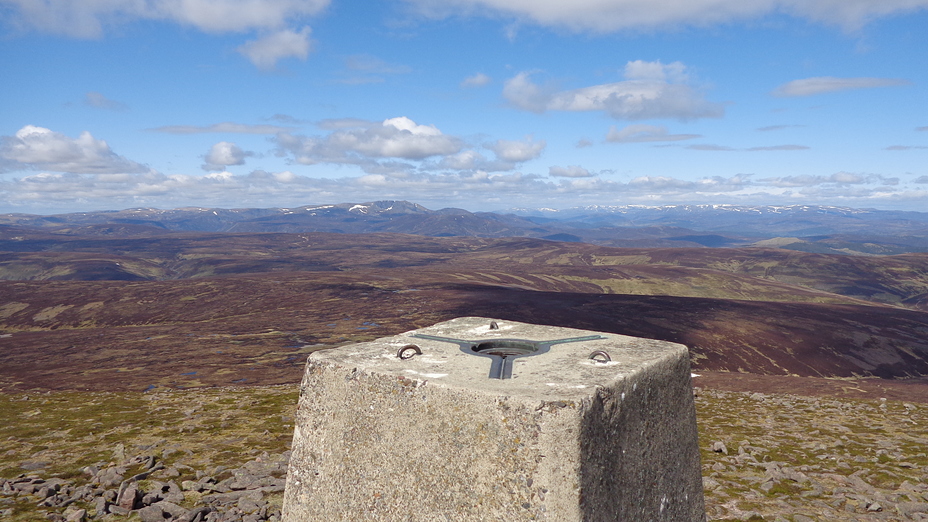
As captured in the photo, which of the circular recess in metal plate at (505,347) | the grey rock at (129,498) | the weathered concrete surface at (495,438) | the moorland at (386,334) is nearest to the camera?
the weathered concrete surface at (495,438)

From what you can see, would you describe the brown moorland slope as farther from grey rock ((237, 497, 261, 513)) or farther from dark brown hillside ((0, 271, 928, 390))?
grey rock ((237, 497, 261, 513))

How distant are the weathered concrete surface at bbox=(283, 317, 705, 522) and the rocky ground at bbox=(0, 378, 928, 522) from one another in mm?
4108

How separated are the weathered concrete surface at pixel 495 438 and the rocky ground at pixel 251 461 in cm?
411

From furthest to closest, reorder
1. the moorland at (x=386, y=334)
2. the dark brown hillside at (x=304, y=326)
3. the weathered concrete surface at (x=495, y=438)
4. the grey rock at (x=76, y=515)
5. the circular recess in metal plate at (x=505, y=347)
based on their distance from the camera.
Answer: the dark brown hillside at (x=304, y=326) < the moorland at (x=386, y=334) < the grey rock at (x=76, y=515) < the circular recess in metal plate at (x=505, y=347) < the weathered concrete surface at (x=495, y=438)

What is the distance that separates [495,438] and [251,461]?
1063cm

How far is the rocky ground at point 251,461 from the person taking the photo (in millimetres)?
10805


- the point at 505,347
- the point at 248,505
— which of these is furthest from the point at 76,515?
the point at 505,347

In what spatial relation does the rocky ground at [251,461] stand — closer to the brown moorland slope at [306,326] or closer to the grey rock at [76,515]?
the grey rock at [76,515]

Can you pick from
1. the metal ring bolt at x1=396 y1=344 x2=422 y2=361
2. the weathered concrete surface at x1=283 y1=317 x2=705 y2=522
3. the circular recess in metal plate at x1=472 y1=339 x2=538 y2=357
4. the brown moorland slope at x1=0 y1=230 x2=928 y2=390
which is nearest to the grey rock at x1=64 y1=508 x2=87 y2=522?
the weathered concrete surface at x1=283 y1=317 x2=705 y2=522

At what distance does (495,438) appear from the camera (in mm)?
5637

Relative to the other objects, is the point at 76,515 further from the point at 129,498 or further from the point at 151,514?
the point at 151,514

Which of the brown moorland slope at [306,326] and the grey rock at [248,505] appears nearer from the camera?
the grey rock at [248,505]

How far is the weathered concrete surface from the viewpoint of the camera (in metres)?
5.37

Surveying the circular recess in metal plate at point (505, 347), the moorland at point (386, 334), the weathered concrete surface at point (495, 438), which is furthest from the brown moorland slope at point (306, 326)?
the weathered concrete surface at point (495, 438)
